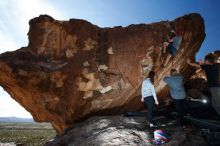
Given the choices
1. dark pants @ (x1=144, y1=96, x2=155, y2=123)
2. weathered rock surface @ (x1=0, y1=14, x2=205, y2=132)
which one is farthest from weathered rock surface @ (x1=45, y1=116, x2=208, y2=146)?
weathered rock surface @ (x1=0, y1=14, x2=205, y2=132)

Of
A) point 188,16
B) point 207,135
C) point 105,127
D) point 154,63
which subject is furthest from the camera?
point 188,16

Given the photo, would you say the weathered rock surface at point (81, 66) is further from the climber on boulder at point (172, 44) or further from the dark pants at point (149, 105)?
the dark pants at point (149, 105)

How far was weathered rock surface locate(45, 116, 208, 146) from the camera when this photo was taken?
8.75 meters

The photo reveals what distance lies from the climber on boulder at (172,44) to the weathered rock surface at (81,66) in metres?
0.26

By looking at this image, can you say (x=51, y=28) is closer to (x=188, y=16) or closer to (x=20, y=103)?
(x=20, y=103)

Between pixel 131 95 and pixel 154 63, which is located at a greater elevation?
pixel 154 63

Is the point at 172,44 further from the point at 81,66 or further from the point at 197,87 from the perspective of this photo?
the point at 81,66

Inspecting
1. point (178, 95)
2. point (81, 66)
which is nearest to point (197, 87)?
point (178, 95)

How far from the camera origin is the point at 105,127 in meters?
10.0

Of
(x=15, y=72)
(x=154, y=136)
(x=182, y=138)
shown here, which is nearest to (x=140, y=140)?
(x=154, y=136)

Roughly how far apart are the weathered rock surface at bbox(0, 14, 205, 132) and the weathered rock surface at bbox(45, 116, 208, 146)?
4.09 ft

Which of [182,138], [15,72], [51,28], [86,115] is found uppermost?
[51,28]

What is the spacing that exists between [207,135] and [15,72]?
320 inches

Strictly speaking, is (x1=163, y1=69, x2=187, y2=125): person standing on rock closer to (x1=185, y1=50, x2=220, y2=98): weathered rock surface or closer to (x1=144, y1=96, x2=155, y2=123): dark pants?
(x1=144, y1=96, x2=155, y2=123): dark pants
